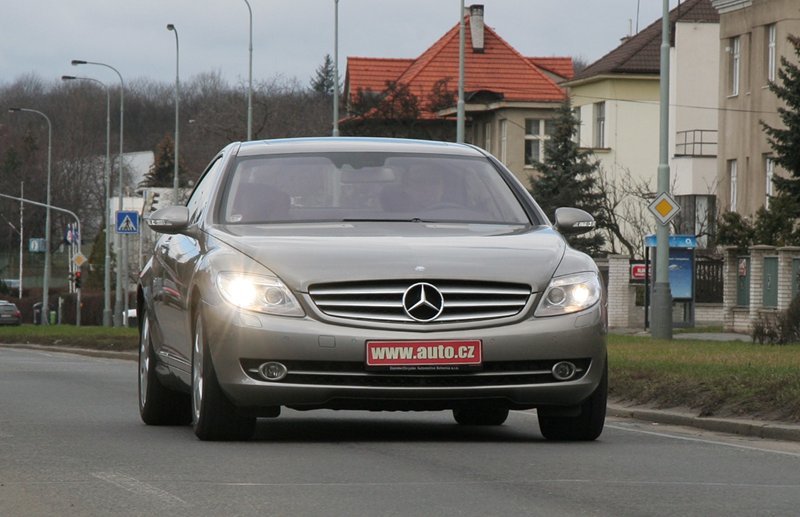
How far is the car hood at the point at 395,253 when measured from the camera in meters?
10.3

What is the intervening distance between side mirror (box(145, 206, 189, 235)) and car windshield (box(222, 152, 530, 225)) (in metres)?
0.34

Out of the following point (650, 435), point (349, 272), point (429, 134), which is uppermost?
point (429, 134)

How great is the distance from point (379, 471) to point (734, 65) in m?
45.8

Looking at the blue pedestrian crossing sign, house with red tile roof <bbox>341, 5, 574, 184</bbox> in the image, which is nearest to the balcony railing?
house with red tile roof <bbox>341, 5, 574, 184</bbox>

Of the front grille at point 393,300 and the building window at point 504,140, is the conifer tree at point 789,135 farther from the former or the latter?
the building window at point 504,140

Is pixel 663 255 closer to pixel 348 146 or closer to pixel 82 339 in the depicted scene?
pixel 82 339

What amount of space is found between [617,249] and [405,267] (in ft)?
198

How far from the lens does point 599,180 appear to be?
211ft

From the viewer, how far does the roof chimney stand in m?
Answer: 80.9

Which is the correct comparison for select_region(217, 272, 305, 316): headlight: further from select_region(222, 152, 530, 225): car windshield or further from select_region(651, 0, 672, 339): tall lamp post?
select_region(651, 0, 672, 339): tall lamp post

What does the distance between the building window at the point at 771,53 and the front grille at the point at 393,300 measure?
41.4 metres

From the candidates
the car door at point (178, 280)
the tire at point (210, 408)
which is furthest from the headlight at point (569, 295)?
the car door at point (178, 280)

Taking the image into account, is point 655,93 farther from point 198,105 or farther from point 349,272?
A: point 198,105

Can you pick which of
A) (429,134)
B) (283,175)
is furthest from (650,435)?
(429,134)
